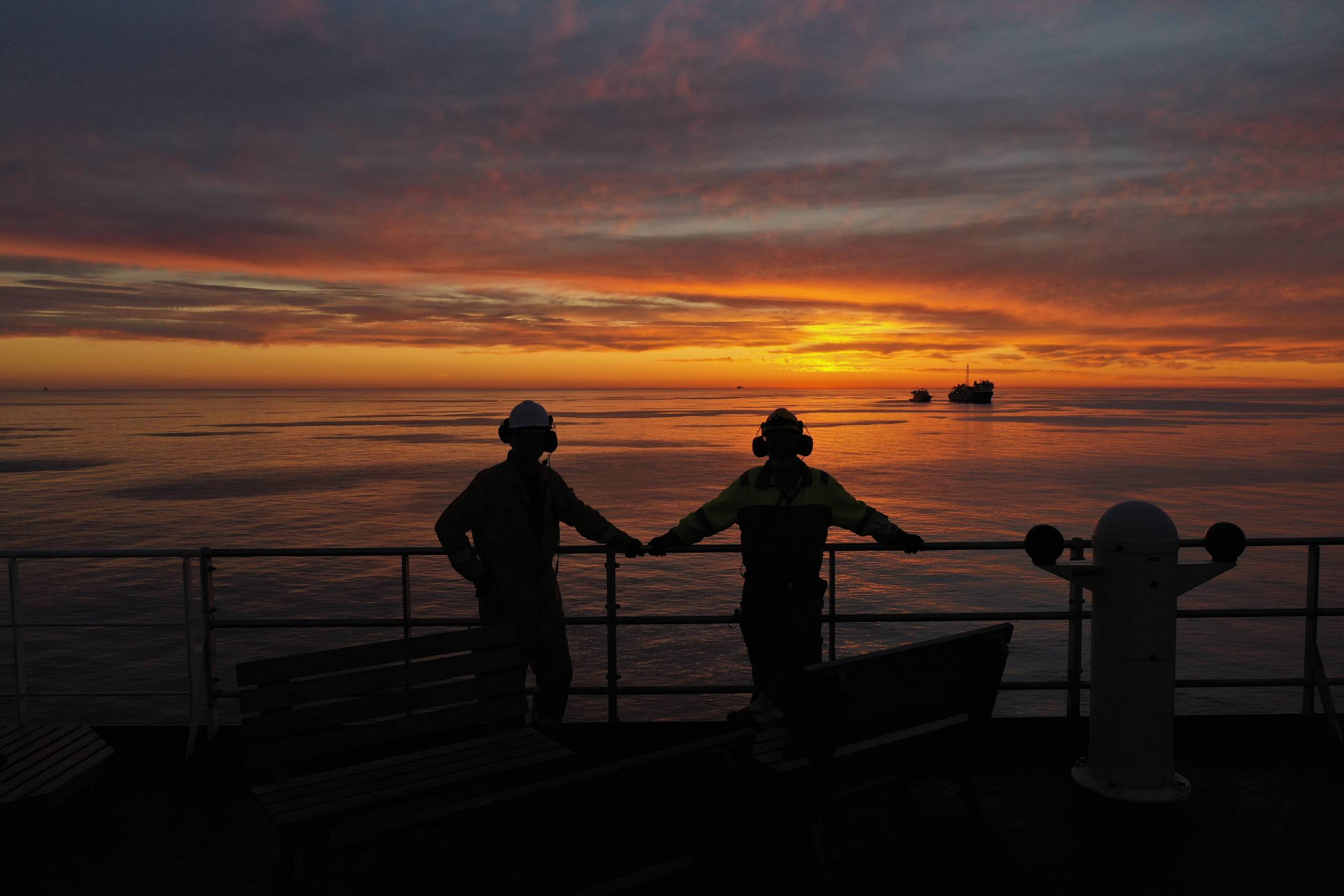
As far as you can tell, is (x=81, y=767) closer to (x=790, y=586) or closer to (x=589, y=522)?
(x=589, y=522)

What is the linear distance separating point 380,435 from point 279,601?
64798mm

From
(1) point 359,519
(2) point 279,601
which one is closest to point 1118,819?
(2) point 279,601

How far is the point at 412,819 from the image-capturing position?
219 cm

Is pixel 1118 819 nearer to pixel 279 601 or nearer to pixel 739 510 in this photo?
pixel 739 510

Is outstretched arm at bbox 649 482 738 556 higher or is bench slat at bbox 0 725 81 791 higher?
outstretched arm at bbox 649 482 738 556

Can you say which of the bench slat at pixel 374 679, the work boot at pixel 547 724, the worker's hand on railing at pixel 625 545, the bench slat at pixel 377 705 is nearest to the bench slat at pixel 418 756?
the bench slat at pixel 377 705

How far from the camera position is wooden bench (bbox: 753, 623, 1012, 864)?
3.57 m

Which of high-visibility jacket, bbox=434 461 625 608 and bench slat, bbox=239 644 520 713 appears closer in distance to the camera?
bench slat, bbox=239 644 520 713

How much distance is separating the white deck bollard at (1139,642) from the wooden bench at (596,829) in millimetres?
2629

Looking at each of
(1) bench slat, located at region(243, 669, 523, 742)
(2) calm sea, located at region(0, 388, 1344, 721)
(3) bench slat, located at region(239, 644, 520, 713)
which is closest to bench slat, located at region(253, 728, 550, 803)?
(1) bench slat, located at region(243, 669, 523, 742)

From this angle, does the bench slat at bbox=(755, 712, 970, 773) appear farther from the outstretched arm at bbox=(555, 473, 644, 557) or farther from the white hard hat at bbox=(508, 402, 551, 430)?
the white hard hat at bbox=(508, 402, 551, 430)

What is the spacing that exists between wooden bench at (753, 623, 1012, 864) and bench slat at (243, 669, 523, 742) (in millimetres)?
1235

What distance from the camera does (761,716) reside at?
4852 millimetres

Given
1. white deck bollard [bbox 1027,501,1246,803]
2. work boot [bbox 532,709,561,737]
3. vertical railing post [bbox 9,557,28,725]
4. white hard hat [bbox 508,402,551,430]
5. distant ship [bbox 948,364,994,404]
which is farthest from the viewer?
distant ship [bbox 948,364,994,404]
